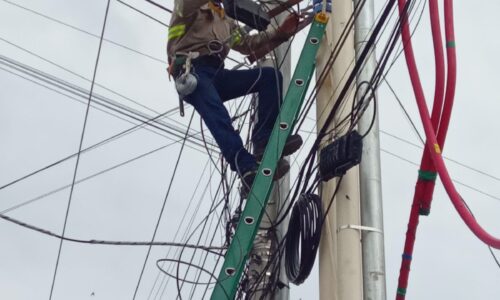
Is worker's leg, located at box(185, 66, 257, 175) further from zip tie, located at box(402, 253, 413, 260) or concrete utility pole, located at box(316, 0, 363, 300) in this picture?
zip tie, located at box(402, 253, 413, 260)

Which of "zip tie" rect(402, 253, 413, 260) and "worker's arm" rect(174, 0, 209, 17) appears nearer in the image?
"zip tie" rect(402, 253, 413, 260)

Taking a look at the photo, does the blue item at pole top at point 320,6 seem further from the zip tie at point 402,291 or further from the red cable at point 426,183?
the zip tie at point 402,291

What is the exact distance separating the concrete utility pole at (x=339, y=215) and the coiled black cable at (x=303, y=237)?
2.8 inches

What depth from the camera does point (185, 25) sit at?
219 inches

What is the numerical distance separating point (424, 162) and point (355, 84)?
766 millimetres

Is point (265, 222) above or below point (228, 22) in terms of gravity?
below

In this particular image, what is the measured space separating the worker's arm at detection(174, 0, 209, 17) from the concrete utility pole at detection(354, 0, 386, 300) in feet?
3.33

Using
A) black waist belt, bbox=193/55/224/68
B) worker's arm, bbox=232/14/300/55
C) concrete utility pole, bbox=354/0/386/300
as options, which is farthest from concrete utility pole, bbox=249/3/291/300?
concrete utility pole, bbox=354/0/386/300

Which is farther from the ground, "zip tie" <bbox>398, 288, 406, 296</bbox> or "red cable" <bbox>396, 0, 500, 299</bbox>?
"red cable" <bbox>396, 0, 500, 299</bbox>

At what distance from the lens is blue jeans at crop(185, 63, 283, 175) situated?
510cm

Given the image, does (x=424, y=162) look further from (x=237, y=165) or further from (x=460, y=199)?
(x=237, y=165)

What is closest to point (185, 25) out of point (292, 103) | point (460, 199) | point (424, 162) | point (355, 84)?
point (292, 103)

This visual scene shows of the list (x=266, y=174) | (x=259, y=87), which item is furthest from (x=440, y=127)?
(x=259, y=87)

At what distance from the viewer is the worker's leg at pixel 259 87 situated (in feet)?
18.4
